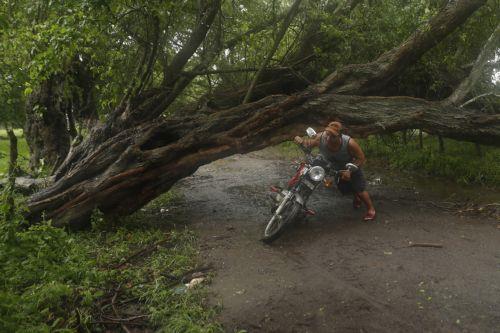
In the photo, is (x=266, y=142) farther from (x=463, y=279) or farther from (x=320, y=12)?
(x=463, y=279)

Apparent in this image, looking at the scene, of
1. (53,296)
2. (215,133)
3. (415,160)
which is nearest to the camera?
(53,296)

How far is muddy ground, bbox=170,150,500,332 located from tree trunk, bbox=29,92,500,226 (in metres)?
1.24

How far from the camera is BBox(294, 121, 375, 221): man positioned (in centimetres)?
622

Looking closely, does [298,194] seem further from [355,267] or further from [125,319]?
[125,319]

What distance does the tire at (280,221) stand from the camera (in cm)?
587

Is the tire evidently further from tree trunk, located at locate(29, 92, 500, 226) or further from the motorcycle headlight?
tree trunk, located at locate(29, 92, 500, 226)

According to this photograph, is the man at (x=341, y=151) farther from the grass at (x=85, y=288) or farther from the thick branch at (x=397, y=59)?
the grass at (x=85, y=288)

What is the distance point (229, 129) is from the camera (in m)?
7.32

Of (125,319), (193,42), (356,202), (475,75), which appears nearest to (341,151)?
(356,202)

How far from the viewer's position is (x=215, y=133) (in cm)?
721

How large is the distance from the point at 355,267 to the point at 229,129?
3515 millimetres

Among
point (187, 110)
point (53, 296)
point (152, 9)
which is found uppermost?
point (152, 9)

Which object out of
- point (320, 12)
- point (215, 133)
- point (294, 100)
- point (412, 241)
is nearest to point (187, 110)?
point (215, 133)

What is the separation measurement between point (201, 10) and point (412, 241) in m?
5.74
